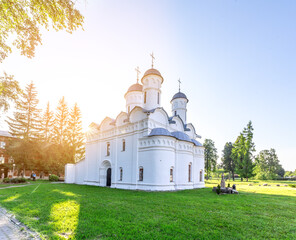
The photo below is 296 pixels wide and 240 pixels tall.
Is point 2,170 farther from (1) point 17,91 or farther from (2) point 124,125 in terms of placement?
(1) point 17,91

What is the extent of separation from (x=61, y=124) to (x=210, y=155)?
30.8 metres

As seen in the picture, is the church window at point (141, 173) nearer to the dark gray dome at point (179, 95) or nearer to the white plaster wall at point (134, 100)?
the white plaster wall at point (134, 100)

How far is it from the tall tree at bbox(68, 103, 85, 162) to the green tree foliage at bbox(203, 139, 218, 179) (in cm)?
2547

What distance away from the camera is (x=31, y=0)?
15.1 feet

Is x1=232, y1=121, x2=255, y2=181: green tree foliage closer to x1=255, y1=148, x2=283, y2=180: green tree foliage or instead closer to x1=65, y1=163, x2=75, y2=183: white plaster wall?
x1=255, y1=148, x2=283, y2=180: green tree foliage

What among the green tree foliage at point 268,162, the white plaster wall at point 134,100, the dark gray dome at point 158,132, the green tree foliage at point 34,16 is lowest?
the green tree foliage at point 268,162

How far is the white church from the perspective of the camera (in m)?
15.9

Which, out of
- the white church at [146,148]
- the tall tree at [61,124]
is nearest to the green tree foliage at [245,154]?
the white church at [146,148]

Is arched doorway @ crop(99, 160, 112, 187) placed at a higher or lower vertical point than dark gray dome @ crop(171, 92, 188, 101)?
lower

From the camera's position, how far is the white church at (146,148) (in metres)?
15.9

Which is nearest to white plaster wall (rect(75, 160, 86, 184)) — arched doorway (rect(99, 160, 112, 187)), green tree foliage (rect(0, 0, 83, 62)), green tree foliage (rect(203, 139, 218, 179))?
arched doorway (rect(99, 160, 112, 187))

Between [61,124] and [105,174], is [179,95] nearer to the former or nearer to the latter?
[105,174]

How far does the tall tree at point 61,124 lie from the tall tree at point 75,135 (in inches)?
30.8

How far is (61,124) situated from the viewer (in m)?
33.9
